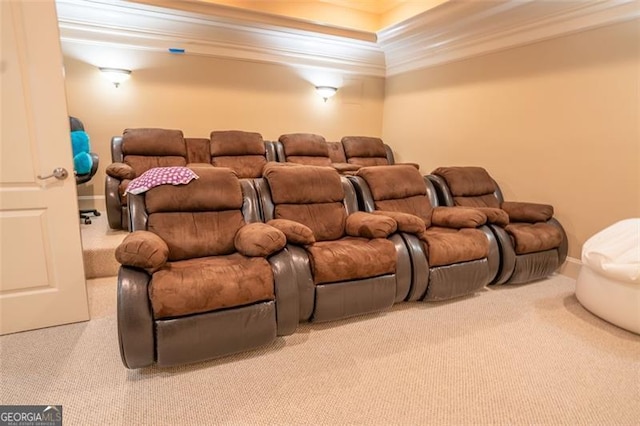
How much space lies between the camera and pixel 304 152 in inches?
187

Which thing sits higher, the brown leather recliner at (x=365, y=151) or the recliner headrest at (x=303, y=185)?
the brown leather recliner at (x=365, y=151)

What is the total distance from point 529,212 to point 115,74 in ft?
15.6

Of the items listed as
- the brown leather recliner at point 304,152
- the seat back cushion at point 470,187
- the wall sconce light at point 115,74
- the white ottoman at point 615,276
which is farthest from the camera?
the brown leather recliner at point 304,152

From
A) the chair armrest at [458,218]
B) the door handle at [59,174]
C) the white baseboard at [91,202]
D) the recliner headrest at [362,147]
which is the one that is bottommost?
the white baseboard at [91,202]

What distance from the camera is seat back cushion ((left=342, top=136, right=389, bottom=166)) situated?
203 inches

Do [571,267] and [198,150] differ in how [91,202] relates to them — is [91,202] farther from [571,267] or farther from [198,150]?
[571,267]

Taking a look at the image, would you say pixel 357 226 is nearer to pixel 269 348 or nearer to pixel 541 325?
pixel 269 348

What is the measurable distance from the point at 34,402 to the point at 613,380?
2.82 m

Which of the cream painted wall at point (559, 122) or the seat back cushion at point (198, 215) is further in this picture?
the cream painted wall at point (559, 122)

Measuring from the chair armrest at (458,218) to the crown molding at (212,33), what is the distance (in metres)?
3.08

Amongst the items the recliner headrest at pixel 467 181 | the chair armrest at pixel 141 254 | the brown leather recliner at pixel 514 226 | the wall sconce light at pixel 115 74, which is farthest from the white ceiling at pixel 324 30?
the chair armrest at pixel 141 254

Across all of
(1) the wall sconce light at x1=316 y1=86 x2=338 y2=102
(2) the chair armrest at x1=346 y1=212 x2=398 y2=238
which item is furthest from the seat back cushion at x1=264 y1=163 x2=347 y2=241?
(1) the wall sconce light at x1=316 y1=86 x2=338 y2=102

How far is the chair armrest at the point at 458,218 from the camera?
2830 millimetres

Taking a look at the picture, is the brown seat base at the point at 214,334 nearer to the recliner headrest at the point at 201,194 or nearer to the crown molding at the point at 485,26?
the recliner headrest at the point at 201,194
